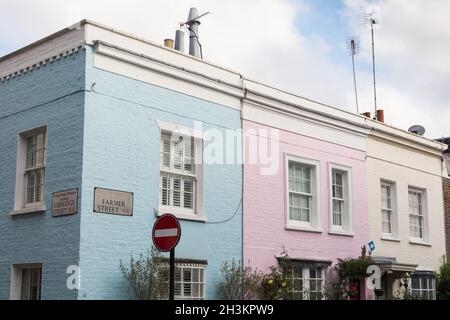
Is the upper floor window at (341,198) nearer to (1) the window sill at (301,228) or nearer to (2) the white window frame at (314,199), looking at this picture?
(2) the white window frame at (314,199)

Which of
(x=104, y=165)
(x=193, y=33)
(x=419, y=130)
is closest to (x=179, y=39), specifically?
(x=193, y=33)

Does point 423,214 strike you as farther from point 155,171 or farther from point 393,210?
point 155,171

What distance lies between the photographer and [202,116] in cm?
1541

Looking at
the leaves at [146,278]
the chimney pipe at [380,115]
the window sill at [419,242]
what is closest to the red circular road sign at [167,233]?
the leaves at [146,278]

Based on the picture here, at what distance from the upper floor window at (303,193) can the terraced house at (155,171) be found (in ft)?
0.12

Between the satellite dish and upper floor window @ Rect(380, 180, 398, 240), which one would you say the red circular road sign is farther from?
the satellite dish

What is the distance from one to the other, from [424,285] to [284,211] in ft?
21.5

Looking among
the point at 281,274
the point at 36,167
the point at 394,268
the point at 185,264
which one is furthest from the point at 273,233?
the point at 36,167

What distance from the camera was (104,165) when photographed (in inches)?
524

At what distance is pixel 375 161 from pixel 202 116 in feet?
22.6

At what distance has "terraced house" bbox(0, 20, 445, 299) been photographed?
519 inches

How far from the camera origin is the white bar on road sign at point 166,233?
11.2 metres

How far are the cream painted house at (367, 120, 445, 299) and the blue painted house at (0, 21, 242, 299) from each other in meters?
5.83

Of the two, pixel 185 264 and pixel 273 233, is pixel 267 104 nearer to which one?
pixel 273 233
